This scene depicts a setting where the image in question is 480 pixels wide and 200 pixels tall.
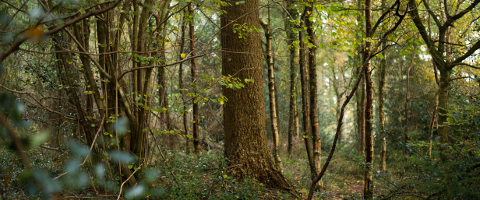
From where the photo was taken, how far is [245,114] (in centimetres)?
571

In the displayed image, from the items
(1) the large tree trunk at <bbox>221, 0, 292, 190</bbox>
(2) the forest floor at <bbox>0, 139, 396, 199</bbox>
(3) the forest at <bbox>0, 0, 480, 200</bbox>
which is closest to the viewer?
(3) the forest at <bbox>0, 0, 480, 200</bbox>

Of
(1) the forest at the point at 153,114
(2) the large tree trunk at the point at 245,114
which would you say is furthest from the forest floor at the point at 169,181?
(2) the large tree trunk at the point at 245,114

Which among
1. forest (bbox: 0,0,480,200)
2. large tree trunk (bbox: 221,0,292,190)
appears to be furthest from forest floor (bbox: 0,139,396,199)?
large tree trunk (bbox: 221,0,292,190)

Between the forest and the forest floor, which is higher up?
the forest

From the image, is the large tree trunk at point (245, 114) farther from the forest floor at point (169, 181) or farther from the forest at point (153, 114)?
the forest floor at point (169, 181)

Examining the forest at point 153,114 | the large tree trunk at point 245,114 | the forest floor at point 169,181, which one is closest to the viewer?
the forest at point 153,114

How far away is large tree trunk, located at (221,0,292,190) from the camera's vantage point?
18.5 feet

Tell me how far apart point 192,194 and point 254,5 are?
387 centimetres

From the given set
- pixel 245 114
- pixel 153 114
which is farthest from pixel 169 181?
pixel 245 114

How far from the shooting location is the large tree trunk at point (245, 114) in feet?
18.5

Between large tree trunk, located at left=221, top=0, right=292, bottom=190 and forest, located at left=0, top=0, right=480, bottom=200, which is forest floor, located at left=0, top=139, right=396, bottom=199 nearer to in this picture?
forest, located at left=0, top=0, right=480, bottom=200

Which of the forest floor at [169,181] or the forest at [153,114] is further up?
the forest at [153,114]

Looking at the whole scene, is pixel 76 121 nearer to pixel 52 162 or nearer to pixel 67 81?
pixel 67 81

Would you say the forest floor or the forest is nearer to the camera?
the forest
